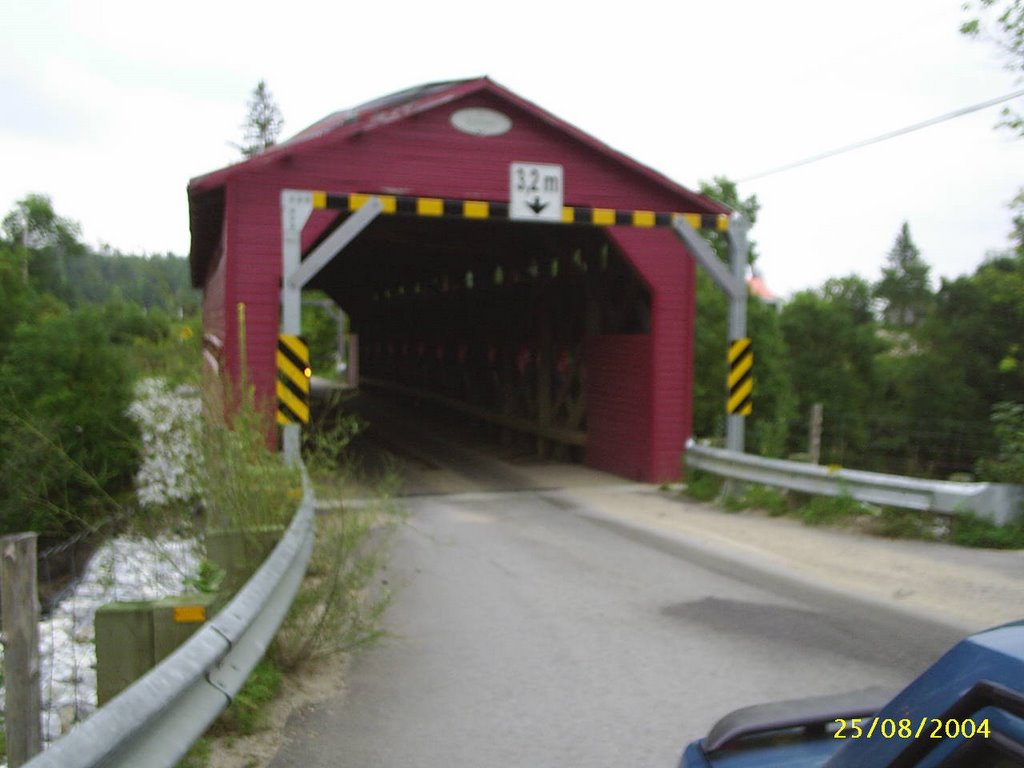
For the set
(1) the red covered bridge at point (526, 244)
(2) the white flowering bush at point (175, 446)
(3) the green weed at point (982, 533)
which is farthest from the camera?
(1) the red covered bridge at point (526, 244)

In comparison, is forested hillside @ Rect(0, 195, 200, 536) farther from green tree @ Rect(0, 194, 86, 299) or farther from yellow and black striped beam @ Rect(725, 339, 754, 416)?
green tree @ Rect(0, 194, 86, 299)

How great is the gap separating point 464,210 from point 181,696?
28.4 feet

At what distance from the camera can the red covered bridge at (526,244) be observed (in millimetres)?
11445

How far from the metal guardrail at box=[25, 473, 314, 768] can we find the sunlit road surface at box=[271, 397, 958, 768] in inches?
23.0

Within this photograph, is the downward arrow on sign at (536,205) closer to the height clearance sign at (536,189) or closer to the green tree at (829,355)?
the height clearance sign at (536,189)

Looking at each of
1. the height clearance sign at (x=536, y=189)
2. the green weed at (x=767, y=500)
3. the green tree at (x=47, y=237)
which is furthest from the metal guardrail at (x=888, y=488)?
the green tree at (x=47, y=237)

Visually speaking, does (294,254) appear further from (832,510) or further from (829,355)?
(829,355)

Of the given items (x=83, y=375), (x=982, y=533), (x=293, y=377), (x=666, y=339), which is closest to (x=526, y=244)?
(x=666, y=339)

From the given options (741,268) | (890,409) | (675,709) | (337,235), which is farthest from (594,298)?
(890,409)

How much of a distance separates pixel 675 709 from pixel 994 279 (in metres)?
14.5

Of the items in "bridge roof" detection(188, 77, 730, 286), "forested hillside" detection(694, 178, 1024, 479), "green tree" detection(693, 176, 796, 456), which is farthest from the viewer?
"forested hillside" detection(694, 178, 1024, 479)

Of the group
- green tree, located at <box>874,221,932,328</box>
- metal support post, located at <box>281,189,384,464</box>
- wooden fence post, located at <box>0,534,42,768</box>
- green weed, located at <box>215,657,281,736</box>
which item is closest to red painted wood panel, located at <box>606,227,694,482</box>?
metal support post, located at <box>281,189,384,464</box>
